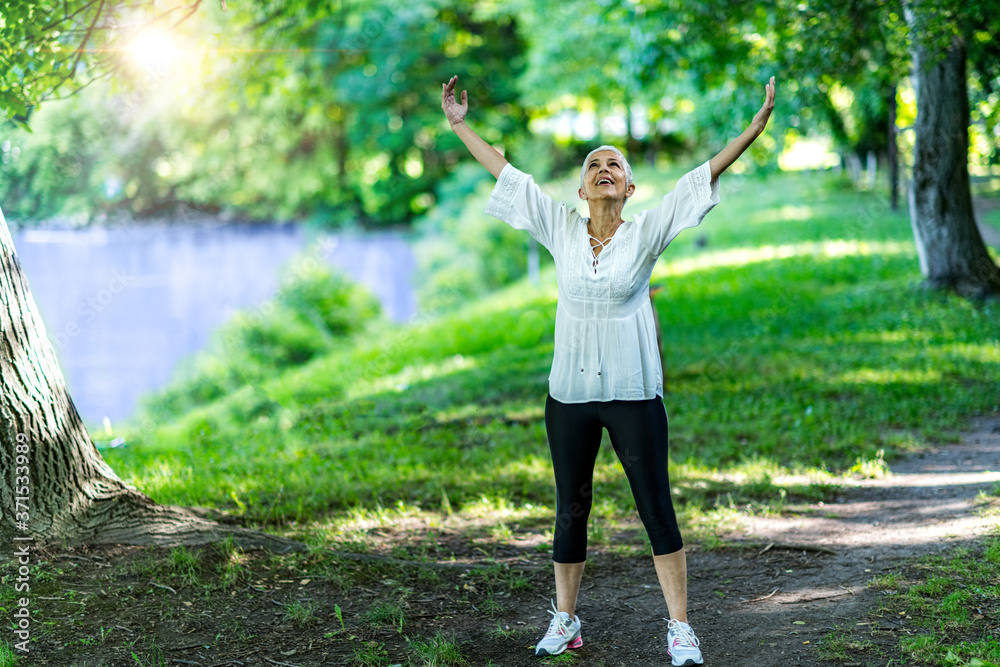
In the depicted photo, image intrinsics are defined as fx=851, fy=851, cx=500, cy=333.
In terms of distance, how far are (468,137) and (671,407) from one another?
16.9 feet

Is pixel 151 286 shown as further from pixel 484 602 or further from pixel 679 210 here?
pixel 679 210

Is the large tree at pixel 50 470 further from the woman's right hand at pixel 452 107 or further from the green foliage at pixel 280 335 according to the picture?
the green foliage at pixel 280 335

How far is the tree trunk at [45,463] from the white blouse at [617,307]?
2271 millimetres

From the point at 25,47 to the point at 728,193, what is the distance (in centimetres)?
3379

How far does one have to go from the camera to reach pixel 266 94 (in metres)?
10.0

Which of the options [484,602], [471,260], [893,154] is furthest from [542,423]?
[471,260]

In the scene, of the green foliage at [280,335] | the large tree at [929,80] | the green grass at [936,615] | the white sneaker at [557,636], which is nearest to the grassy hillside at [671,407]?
the large tree at [929,80]

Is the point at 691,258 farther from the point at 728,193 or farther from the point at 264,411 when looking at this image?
the point at 728,193

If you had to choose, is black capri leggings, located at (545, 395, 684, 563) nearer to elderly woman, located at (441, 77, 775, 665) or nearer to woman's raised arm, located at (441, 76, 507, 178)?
elderly woman, located at (441, 77, 775, 665)

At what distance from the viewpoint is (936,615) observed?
3.74 metres

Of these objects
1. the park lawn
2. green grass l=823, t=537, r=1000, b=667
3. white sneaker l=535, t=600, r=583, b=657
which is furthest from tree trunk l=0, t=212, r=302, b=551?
green grass l=823, t=537, r=1000, b=667

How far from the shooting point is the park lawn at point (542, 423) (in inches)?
215

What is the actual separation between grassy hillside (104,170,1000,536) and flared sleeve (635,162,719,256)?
8.61ft

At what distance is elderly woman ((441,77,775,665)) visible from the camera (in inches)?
130
